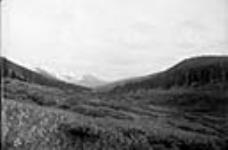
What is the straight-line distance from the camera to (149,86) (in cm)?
12875

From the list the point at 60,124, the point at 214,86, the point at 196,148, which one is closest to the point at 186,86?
the point at 214,86

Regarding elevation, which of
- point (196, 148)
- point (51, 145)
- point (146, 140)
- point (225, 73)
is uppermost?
point (225, 73)

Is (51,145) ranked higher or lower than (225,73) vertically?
lower

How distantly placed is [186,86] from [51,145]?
113069 millimetres

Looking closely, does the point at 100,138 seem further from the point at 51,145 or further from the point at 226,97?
the point at 226,97

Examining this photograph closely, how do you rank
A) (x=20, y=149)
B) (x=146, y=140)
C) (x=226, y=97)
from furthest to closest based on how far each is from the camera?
1. (x=226, y=97)
2. (x=146, y=140)
3. (x=20, y=149)

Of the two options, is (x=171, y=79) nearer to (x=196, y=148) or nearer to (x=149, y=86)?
(x=149, y=86)

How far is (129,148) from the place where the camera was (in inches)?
487

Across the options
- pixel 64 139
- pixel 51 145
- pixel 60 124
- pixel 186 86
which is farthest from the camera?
pixel 186 86

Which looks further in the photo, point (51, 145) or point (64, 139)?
point (64, 139)

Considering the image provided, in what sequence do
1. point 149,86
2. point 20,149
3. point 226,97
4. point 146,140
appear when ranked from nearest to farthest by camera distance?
point 20,149 < point 146,140 < point 226,97 < point 149,86

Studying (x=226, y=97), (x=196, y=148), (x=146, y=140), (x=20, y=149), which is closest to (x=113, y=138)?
(x=146, y=140)

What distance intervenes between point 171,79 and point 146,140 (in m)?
117

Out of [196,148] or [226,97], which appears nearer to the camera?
[196,148]
